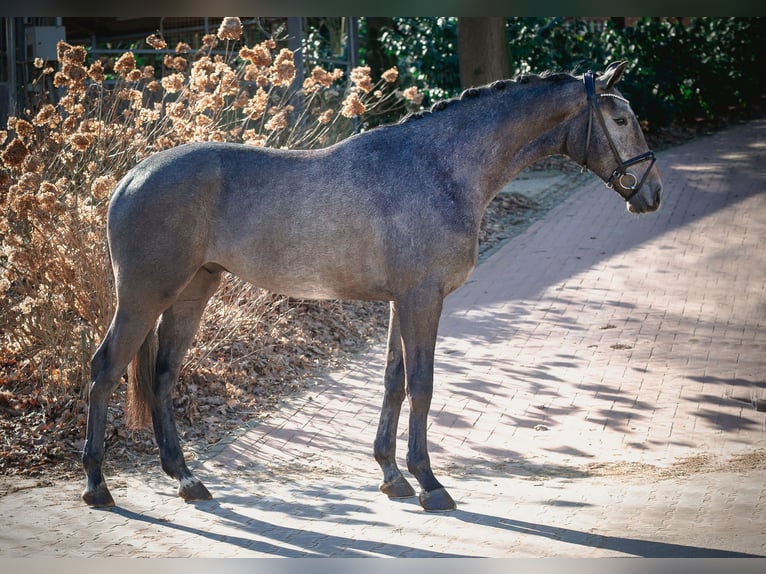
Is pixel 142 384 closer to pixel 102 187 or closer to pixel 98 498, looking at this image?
pixel 98 498

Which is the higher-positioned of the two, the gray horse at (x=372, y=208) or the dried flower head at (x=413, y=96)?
the dried flower head at (x=413, y=96)

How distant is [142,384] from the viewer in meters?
5.25

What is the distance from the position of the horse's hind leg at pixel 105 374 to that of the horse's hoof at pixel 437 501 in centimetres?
167

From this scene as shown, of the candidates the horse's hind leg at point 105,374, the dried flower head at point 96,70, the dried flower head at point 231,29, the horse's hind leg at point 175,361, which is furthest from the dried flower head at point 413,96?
the horse's hind leg at point 105,374

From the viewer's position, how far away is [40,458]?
584cm

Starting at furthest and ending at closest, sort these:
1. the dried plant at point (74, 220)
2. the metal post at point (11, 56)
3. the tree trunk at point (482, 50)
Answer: the tree trunk at point (482, 50) < the metal post at point (11, 56) < the dried plant at point (74, 220)

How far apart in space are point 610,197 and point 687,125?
14.0 ft

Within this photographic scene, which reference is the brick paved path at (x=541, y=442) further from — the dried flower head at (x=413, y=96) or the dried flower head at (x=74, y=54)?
the dried flower head at (x=74, y=54)

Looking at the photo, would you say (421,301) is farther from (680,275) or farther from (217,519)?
(680,275)

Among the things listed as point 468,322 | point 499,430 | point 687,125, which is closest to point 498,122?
point 499,430

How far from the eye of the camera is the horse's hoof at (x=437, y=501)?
495 centimetres

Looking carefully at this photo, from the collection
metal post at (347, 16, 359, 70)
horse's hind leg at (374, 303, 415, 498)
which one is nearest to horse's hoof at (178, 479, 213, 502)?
horse's hind leg at (374, 303, 415, 498)

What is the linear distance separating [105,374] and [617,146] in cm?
294

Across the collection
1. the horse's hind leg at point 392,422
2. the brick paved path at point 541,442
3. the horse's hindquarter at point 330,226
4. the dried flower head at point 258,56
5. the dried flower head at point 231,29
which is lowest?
the brick paved path at point 541,442
